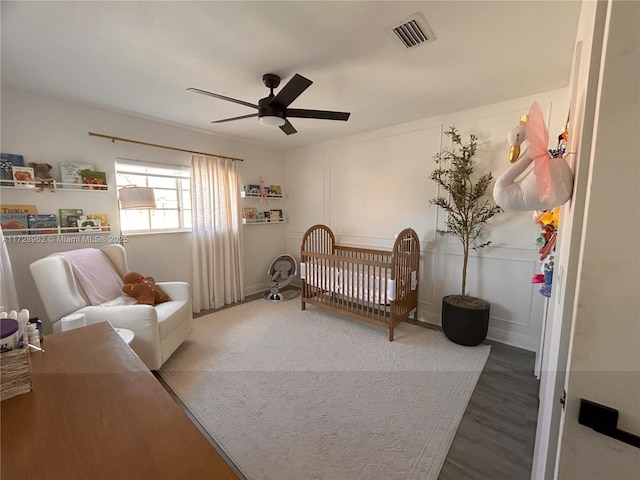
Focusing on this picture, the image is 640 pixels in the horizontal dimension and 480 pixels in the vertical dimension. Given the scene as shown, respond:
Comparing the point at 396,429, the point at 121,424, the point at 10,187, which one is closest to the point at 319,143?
the point at 10,187

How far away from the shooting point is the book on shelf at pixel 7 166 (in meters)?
2.19

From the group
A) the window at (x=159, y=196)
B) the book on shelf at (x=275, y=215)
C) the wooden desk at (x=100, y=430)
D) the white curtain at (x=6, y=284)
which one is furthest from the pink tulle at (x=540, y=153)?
the book on shelf at (x=275, y=215)

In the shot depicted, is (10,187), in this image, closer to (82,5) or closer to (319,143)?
(82,5)

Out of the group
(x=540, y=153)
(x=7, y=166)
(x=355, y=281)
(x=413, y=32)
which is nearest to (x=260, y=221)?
(x=355, y=281)

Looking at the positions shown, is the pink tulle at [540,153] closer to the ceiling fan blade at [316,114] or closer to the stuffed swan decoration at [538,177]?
the stuffed swan decoration at [538,177]

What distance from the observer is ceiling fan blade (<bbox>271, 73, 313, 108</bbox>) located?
1.61m

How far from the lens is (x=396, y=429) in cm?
164

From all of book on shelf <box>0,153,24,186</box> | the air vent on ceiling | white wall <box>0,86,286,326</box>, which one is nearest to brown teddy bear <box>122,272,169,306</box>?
white wall <box>0,86,286,326</box>

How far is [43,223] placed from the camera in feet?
7.91

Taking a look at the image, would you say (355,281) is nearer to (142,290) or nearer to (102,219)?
(142,290)

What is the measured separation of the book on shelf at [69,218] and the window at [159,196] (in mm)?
382

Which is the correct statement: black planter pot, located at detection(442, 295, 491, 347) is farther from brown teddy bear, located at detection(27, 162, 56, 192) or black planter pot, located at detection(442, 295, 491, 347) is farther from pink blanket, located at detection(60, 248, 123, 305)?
brown teddy bear, located at detection(27, 162, 56, 192)

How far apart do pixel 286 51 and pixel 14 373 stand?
2.01m

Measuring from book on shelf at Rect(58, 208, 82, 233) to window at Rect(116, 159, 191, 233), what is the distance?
38cm
